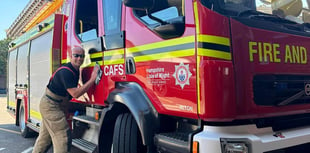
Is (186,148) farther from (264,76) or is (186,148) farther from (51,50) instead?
(51,50)

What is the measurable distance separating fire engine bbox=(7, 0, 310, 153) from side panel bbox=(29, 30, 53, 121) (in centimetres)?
190

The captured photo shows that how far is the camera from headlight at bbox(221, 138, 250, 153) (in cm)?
201

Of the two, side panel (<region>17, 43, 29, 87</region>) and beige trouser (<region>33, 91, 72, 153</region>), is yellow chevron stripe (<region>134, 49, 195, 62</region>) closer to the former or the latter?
beige trouser (<region>33, 91, 72, 153</region>)

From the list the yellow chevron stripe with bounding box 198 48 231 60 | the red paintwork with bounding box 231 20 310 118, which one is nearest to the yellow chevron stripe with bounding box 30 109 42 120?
the yellow chevron stripe with bounding box 198 48 231 60

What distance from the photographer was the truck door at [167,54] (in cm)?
221

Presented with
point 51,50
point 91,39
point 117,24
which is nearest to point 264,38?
point 117,24

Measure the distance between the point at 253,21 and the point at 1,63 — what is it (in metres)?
43.8

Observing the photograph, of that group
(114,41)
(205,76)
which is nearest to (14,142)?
(114,41)

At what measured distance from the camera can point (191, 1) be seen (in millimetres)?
2246

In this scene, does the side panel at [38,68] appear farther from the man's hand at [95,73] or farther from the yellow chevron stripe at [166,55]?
the yellow chevron stripe at [166,55]

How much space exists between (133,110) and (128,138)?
33 cm

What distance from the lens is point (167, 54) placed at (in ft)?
7.94

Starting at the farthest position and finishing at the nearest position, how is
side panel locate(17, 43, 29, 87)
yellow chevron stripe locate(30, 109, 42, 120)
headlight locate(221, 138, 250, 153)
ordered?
side panel locate(17, 43, 29, 87), yellow chevron stripe locate(30, 109, 42, 120), headlight locate(221, 138, 250, 153)

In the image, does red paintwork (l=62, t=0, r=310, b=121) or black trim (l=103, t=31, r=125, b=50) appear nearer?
red paintwork (l=62, t=0, r=310, b=121)
